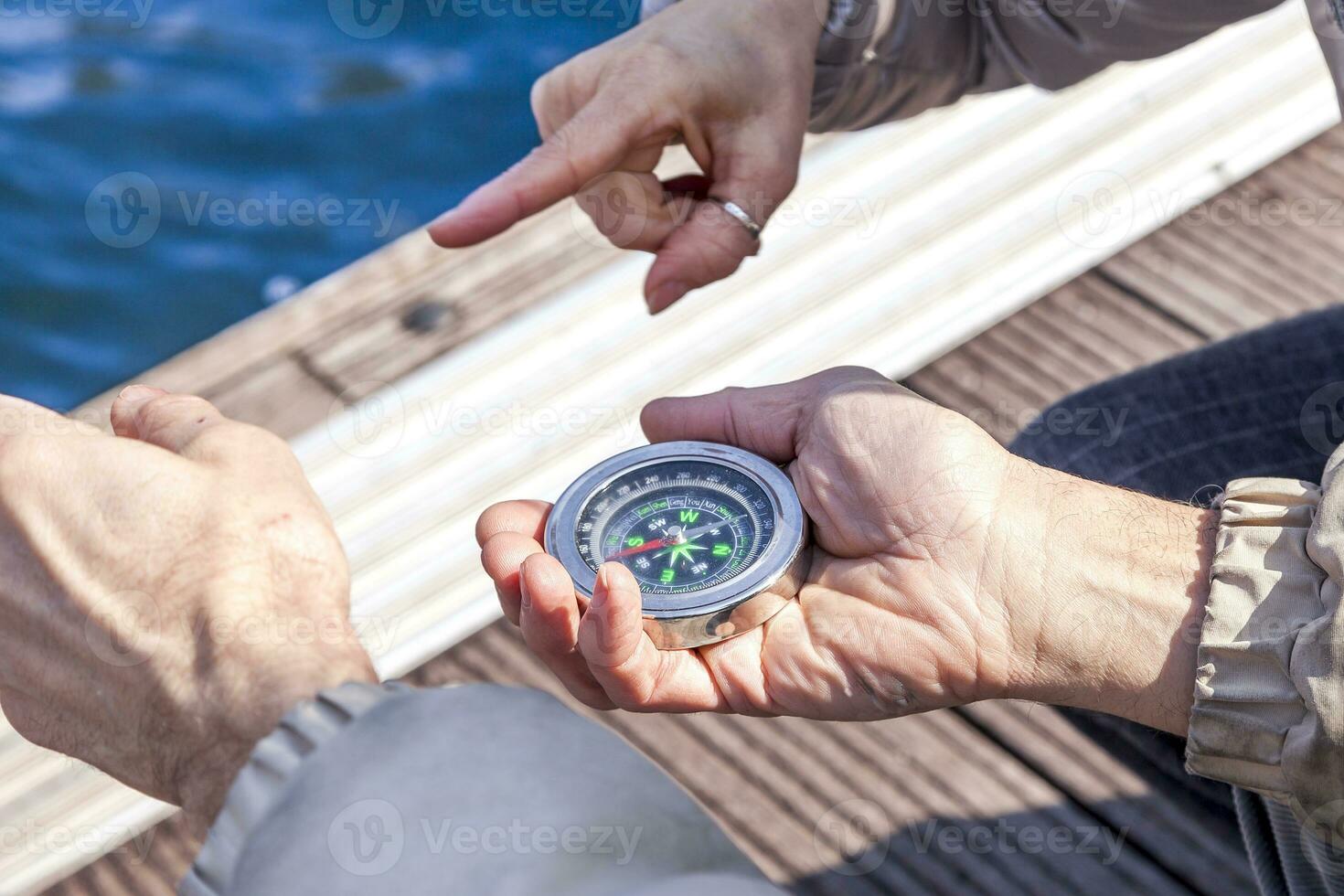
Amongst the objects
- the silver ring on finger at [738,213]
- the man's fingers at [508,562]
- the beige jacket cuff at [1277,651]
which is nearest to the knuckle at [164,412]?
the man's fingers at [508,562]

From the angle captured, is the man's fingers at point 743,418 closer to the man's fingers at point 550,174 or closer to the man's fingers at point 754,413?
the man's fingers at point 754,413

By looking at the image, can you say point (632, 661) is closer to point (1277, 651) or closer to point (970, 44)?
point (1277, 651)

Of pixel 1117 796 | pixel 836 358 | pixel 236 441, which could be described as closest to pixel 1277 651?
pixel 1117 796

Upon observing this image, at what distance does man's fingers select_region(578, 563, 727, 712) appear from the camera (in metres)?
1.73

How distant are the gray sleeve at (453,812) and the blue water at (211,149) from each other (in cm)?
459

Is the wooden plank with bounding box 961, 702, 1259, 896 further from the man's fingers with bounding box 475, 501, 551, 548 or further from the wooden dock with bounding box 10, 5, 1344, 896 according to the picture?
the man's fingers with bounding box 475, 501, 551, 548

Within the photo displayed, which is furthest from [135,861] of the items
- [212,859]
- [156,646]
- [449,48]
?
[449,48]

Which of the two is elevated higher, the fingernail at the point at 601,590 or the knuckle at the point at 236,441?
the knuckle at the point at 236,441

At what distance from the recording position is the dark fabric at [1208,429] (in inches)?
88.4

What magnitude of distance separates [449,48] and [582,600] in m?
5.20

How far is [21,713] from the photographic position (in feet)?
5.80

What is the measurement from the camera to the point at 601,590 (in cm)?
173

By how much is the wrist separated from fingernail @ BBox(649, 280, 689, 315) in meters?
1.01

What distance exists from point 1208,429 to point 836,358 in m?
1.20
